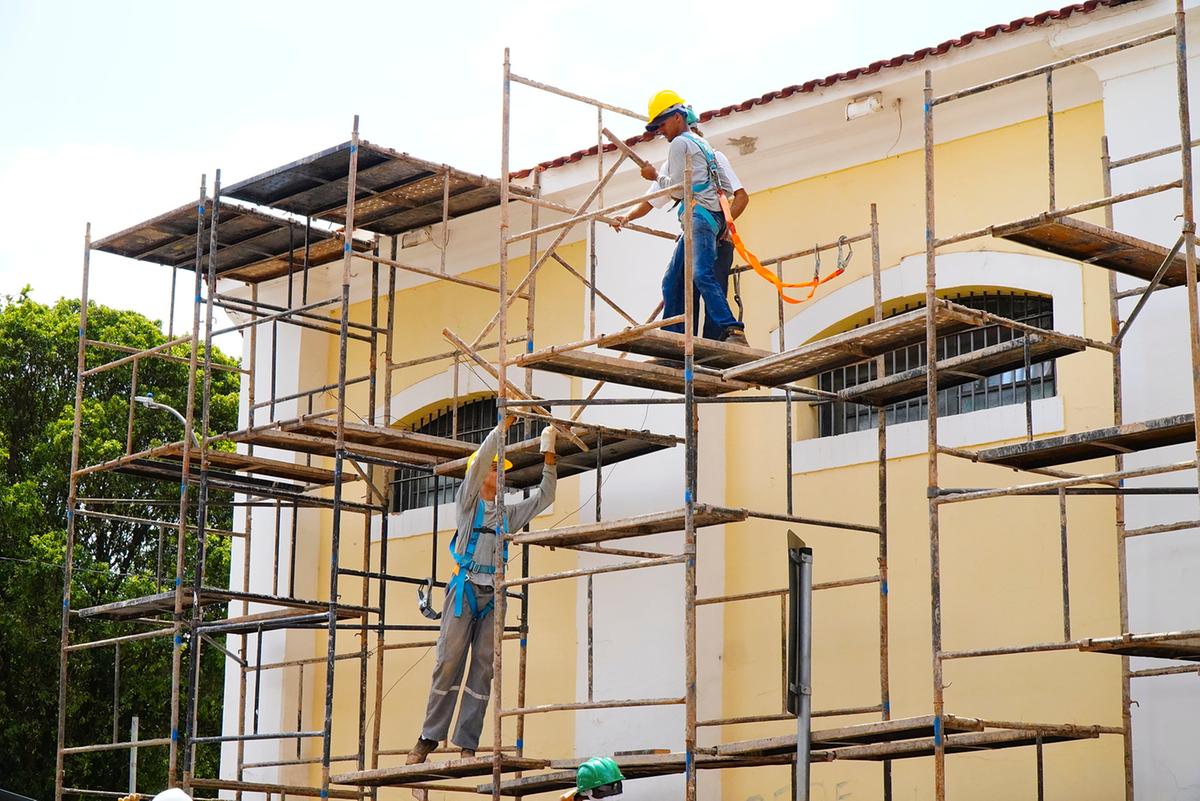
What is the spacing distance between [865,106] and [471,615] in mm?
4642

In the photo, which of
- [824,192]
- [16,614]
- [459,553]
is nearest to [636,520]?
[459,553]

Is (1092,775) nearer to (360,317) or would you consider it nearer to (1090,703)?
(1090,703)

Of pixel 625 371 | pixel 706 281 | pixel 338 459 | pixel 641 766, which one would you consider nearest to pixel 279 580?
pixel 338 459

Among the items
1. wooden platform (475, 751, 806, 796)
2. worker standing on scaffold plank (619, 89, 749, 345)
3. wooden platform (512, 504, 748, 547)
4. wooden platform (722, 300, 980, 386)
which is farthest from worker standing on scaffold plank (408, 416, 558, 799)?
wooden platform (722, 300, 980, 386)

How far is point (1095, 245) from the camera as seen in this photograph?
31.7ft

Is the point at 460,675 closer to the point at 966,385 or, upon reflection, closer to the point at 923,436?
the point at 923,436

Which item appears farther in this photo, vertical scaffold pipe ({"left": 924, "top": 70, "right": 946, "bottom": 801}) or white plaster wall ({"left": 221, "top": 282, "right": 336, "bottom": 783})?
white plaster wall ({"left": 221, "top": 282, "right": 336, "bottom": 783})

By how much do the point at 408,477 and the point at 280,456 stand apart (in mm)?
1490

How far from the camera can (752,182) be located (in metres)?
13.4

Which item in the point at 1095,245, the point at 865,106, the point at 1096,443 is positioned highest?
the point at 865,106

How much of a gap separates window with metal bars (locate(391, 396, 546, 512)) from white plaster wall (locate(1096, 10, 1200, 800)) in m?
5.91

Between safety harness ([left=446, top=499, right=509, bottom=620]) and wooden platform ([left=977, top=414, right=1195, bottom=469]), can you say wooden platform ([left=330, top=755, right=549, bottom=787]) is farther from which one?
wooden platform ([left=977, top=414, right=1195, bottom=469])

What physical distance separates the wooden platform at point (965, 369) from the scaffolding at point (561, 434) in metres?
0.03

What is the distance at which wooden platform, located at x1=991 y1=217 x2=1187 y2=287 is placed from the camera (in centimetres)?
932
